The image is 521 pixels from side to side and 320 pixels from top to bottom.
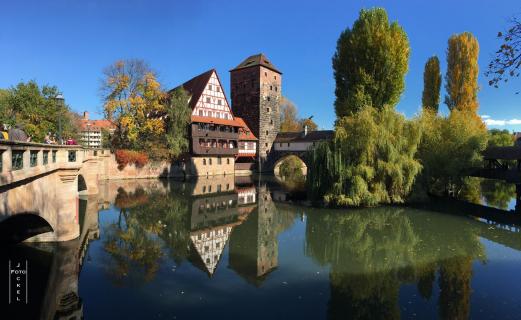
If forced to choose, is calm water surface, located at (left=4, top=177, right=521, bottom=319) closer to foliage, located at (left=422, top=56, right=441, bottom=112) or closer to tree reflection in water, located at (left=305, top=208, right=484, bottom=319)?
tree reflection in water, located at (left=305, top=208, right=484, bottom=319)

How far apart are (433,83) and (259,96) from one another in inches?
875

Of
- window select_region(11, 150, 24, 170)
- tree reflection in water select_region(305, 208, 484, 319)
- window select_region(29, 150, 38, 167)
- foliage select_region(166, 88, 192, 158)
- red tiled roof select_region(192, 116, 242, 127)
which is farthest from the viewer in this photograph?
red tiled roof select_region(192, 116, 242, 127)

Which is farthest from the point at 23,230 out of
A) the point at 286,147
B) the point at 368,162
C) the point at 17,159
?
the point at 286,147

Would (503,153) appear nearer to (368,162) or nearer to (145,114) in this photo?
(368,162)

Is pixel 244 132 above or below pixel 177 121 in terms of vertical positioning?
below

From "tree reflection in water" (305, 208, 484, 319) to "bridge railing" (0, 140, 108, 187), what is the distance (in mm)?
7129

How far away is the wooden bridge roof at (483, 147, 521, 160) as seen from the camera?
20.9 m

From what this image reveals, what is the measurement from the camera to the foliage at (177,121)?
1419 inches

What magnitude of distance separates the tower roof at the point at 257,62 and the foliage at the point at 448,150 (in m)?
28.1

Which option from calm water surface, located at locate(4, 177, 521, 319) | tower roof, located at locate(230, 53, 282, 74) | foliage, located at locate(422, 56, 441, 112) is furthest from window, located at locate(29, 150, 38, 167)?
tower roof, located at locate(230, 53, 282, 74)

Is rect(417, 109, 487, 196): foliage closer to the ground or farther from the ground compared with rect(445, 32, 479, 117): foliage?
closer to the ground

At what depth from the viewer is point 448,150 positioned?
878 inches

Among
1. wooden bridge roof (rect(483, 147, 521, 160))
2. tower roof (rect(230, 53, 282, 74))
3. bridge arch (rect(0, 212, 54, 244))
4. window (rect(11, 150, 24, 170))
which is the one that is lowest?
bridge arch (rect(0, 212, 54, 244))

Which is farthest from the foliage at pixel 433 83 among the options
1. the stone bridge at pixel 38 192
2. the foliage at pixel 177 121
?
the stone bridge at pixel 38 192
